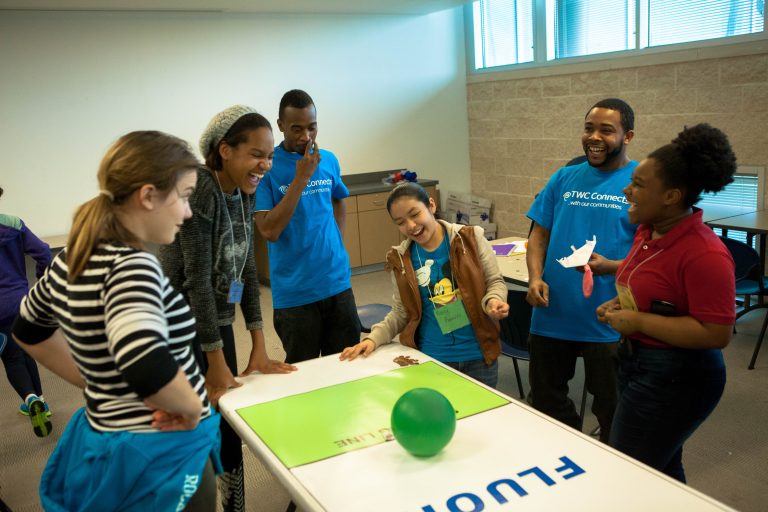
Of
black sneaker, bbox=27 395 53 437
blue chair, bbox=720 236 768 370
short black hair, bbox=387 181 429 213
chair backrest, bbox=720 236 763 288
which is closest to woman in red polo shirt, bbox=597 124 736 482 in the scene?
short black hair, bbox=387 181 429 213

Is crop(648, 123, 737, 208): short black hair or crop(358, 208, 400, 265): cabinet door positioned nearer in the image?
crop(648, 123, 737, 208): short black hair

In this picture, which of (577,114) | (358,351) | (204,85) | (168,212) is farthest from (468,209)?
(168,212)

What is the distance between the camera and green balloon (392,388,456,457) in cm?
131

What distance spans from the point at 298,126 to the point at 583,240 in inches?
45.2

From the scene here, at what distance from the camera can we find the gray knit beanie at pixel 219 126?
1738 mm

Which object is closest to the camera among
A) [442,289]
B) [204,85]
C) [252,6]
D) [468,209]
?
[442,289]

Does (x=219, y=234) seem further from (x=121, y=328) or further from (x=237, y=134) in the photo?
(x=121, y=328)

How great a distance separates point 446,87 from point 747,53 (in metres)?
3.07

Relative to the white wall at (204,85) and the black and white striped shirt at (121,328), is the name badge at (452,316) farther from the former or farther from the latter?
the white wall at (204,85)

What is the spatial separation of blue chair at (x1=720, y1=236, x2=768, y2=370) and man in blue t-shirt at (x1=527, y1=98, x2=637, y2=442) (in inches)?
54.0

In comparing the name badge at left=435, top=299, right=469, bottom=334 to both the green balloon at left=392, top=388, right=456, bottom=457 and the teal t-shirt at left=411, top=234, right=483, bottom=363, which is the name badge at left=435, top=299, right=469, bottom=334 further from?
the green balloon at left=392, top=388, right=456, bottom=457

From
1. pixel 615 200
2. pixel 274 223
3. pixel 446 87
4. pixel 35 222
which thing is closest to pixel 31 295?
pixel 274 223

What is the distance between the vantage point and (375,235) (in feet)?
19.7

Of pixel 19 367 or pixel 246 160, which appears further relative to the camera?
pixel 19 367
